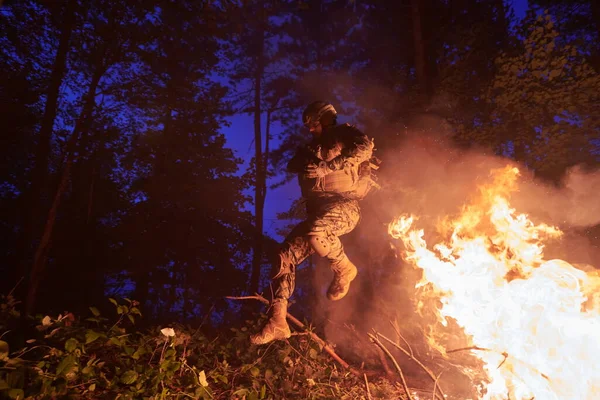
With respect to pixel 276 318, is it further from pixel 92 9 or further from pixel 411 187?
pixel 92 9

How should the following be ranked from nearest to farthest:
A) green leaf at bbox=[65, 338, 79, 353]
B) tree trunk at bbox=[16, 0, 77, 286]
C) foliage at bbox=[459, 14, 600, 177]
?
green leaf at bbox=[65, 338, 79, 353] < tree trunk at bbox=[16, 0, 77, 286] < foliage at bbox=[459, 14, 600, 177]

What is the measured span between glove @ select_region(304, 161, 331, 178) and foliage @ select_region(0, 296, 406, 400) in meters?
2.57

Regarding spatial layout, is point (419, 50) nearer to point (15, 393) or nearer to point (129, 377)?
point (129, 377)

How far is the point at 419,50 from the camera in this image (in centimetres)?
986

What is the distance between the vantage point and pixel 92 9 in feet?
22.1

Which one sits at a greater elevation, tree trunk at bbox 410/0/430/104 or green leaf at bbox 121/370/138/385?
tree trunk at bbox 410/0/430/104

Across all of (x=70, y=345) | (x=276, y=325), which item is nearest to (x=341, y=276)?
(x=276, y=325)

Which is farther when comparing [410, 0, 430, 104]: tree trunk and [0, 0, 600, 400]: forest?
[410, 0, 430, 104]: tree trunk

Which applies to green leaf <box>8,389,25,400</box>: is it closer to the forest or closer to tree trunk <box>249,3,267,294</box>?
the forest

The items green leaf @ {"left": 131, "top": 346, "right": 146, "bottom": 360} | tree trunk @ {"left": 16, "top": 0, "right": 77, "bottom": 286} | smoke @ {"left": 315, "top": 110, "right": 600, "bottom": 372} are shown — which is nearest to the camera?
green leaf @ {"left": 131, "top": 346, "right": 146, "bottom": 360}

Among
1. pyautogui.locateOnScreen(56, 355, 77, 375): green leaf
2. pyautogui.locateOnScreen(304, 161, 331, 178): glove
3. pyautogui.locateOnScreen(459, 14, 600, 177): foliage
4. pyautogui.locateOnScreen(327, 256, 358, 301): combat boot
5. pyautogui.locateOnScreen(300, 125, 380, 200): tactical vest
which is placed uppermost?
pyautogui.locateOnScreen(459, 14, 600, 177): foliage

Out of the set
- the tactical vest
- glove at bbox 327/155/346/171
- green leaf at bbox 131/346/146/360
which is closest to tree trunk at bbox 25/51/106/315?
green leaf at bbox 131/346/146/360

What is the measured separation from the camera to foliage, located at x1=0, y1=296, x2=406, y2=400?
2740 millimetres

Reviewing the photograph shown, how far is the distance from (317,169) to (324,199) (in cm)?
46
